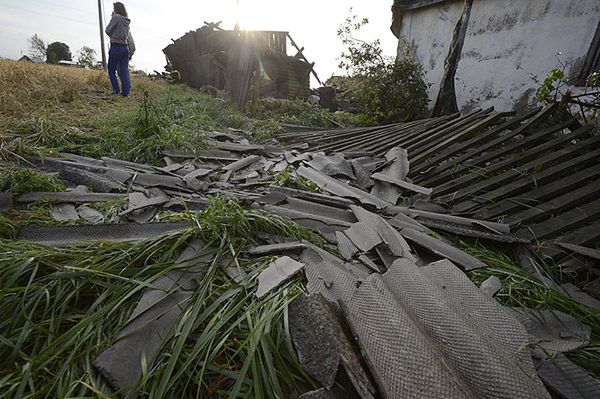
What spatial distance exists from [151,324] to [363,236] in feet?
4.31

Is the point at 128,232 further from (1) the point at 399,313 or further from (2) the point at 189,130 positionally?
(2) the point at 189,130

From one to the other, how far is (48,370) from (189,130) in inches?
148

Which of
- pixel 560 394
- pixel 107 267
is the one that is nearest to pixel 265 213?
pixel 107 267

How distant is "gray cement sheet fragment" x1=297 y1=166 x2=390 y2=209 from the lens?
2.70 m

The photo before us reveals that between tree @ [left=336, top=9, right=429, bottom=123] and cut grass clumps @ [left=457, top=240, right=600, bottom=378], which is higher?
tree @ [left=336, top=9, right=429, bottom=123]

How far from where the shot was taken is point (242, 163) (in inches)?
145

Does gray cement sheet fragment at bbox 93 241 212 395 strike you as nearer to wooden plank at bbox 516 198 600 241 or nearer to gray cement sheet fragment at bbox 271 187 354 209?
gray cement sheet fragment at bbox 271 187 354 209

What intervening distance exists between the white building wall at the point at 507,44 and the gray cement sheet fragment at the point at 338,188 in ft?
15.5

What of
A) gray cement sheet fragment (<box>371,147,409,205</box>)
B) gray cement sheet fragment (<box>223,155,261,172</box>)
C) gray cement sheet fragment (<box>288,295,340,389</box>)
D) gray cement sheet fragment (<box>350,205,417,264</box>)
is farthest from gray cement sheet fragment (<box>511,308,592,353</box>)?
gray cement sheet fragment (<box>223,155,261,172</box>)

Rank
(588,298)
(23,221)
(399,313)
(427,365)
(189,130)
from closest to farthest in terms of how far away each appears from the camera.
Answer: (427,365) → (399,313) → (588,298) → (23,221) → (189,130)

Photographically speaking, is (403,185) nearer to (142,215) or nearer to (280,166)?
(280,166)

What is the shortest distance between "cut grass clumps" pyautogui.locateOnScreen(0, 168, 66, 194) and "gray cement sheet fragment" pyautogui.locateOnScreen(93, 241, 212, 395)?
5.51 feet

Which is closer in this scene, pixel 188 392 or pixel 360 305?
pixel 188 392

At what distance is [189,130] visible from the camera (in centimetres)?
438
